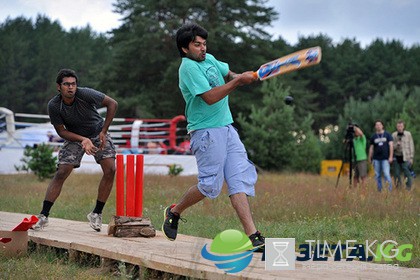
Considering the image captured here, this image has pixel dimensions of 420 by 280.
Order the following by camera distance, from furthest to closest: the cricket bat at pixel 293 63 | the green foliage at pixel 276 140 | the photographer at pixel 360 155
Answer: the green foliage at pixel 276 140, the photographer at pixel 360 155, the cricket bat at pixel 293 63

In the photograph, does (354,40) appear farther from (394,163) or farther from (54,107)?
(54,107)

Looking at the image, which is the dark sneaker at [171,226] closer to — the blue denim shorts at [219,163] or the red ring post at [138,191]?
the blue denim shorts at [219,163]

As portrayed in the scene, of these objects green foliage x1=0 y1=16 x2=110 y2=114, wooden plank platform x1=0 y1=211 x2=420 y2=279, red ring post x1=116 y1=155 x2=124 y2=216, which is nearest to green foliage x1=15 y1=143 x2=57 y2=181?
wooden plank platform x1=0 y1=211 x2=420 y2=279

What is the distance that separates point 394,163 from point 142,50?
92.2 feet

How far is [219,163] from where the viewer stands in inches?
240

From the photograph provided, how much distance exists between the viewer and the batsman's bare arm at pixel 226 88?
5777 millimetres

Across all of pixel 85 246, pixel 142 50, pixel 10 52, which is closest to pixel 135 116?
pixel 142 50

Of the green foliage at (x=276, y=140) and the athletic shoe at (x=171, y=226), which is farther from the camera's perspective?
the green foliage at (x=276, y=140)

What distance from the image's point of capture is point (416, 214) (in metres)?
9.66

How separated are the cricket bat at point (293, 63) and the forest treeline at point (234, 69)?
20.9m

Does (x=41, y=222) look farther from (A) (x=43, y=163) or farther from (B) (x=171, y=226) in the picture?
(A) (x=43, y=163)

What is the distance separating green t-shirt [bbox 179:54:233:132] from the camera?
602 centimetres

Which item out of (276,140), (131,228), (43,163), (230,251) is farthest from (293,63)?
(276,140)

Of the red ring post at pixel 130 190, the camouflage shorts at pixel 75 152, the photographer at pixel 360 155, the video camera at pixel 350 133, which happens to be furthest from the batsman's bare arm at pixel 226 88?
the photographer at pixel 360 155
